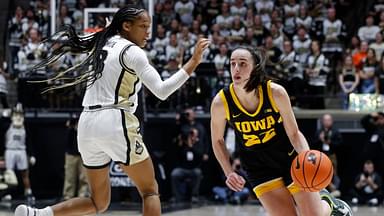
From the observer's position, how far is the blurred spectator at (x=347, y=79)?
15.7 meters

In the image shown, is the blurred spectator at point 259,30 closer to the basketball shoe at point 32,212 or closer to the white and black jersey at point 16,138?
the white and black jersey at point 16,138

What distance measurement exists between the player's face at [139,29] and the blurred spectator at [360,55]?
10252 millimetres

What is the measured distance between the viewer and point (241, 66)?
5984mm

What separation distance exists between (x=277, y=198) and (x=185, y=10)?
13544 mm

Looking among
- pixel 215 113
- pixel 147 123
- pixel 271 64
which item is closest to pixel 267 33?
pixel 271 64

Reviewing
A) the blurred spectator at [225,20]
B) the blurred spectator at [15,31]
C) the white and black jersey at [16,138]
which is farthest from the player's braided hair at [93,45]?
the blurred spectator at [225,20]

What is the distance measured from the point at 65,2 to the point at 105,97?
511 inches

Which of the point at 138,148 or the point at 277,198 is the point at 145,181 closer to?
the point at 138,148

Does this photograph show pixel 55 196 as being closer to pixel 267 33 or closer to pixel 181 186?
pixel 181 186

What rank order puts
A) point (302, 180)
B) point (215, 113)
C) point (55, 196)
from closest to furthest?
point (302, 180), point (215, 113), point (55, 196)

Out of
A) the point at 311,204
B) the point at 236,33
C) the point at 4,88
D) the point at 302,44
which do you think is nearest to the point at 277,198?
the point at 311,204

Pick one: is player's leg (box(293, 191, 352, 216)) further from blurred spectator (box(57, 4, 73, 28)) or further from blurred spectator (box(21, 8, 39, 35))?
blurred spectator (box(21, 8, 39, 35))

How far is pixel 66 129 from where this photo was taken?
1573 cm

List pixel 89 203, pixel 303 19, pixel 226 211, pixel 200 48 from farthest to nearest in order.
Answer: pixel 303 19 < pixel 226 211 < pixel 89 203 < pixel 200 48
